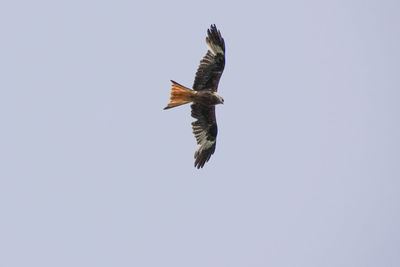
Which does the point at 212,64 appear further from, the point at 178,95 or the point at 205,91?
the point at 178,95

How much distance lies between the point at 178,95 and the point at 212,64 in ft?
4.62

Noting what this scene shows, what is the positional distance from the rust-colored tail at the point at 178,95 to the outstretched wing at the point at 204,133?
1.24 metres

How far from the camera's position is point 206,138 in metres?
21.4

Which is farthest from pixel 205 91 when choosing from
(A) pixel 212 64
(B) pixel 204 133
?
(B) pixel 204 133

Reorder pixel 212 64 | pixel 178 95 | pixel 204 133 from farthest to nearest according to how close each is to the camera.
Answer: pixel 204 133, pixel 212 64, pixel 178 95

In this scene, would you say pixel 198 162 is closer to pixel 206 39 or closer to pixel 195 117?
pixel 195 117

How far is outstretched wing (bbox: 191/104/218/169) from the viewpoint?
69.1 ft

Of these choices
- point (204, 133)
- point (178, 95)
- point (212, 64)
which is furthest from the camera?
point (204, 133)

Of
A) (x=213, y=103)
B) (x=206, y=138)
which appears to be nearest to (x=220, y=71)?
(x=213, y=103)

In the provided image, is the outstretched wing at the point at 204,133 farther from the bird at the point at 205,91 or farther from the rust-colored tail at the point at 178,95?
the rust-colored tail at the point at 178,95

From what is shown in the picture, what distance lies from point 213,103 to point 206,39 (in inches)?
75.3

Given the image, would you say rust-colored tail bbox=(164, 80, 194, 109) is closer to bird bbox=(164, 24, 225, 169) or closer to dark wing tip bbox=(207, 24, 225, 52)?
bird bbox=(164, 24, 225, 169)

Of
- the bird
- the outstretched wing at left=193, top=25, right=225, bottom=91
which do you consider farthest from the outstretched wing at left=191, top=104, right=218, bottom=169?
the outstretched wing at left=193, top=25, right=225, bottom=91

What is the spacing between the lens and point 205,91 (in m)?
20.1
